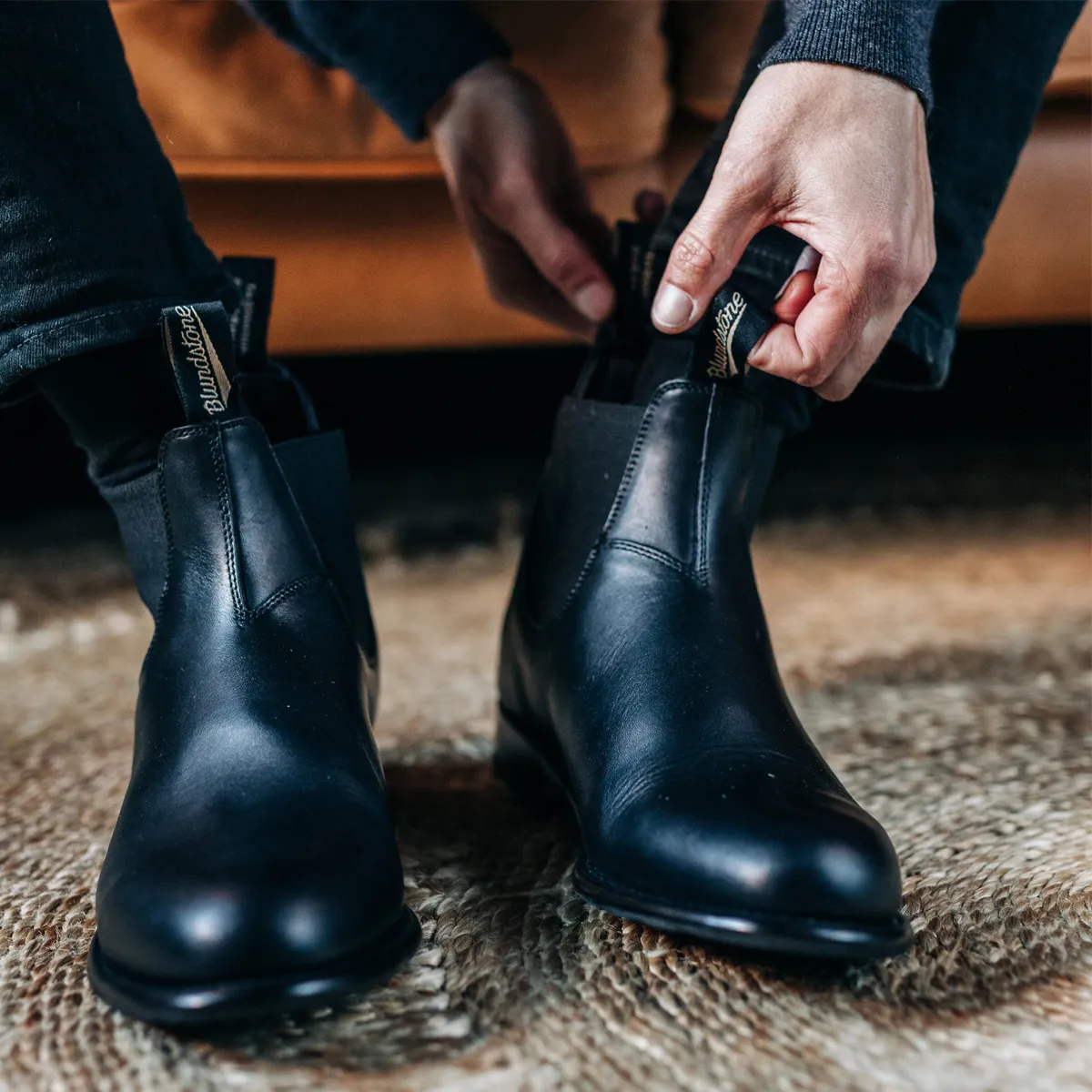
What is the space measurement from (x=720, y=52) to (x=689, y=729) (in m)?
0.63

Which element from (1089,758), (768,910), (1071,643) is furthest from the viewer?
(1071,643)

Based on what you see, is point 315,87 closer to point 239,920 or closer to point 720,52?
point 720,52

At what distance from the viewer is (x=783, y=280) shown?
514 mm

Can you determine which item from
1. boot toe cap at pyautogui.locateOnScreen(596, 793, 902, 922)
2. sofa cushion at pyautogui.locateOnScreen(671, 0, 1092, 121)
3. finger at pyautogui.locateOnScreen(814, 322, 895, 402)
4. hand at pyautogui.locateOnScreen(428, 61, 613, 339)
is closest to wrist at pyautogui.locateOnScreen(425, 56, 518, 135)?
hand at pyautogui.locateOnScreen(428, 61, 613, 339)

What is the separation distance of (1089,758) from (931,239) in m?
0.30

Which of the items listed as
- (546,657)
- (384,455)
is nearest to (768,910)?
(546,657)

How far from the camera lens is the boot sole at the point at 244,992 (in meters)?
0.33

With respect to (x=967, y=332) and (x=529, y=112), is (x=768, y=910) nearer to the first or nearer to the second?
(x=529, y=112)

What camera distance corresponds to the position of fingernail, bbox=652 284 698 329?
473 mm

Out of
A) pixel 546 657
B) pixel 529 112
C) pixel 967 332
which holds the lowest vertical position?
pixel 967 332

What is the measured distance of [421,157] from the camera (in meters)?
0.83

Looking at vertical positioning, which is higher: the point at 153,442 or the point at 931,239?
the point at 931,239

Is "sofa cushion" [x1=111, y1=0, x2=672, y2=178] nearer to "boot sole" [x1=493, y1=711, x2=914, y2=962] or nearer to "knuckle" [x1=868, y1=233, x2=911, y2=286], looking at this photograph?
"knuckle" [x1=868, y1=233, x2=911, y2=286]

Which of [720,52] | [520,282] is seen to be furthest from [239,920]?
[720,52]
